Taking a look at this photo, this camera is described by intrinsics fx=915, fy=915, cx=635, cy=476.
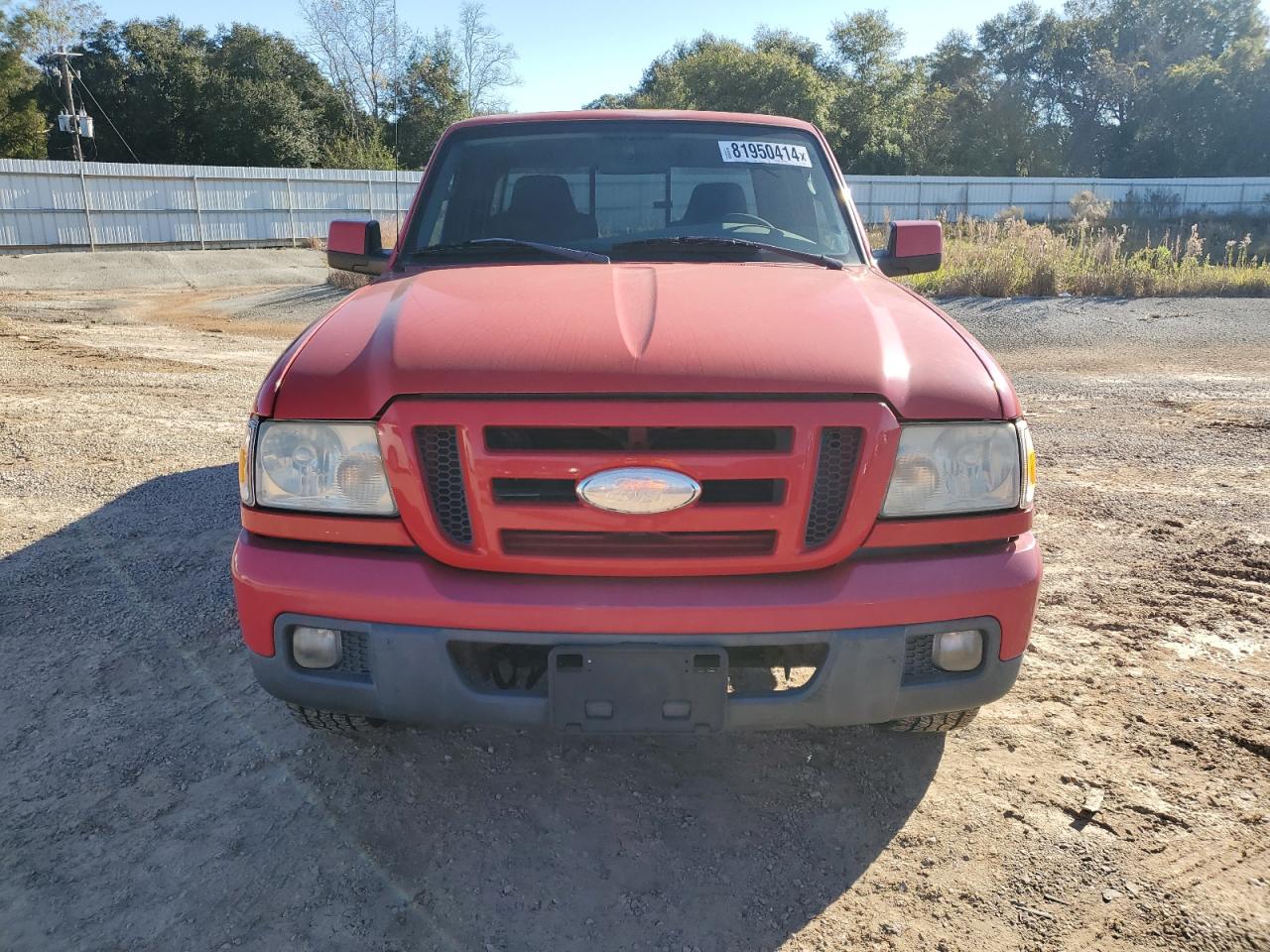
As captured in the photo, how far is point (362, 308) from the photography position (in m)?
2.55

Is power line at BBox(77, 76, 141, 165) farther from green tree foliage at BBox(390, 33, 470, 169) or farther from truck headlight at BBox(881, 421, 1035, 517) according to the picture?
truck headlight at BBox(881, 421, 1035, 517)

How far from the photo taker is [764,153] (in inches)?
138

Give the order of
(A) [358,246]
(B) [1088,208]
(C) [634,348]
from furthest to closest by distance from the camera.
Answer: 1. (B) [1088,208]
2. (A) [358,246]
3. (C) [634,348]

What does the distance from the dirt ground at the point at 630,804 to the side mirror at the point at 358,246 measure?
1.46m

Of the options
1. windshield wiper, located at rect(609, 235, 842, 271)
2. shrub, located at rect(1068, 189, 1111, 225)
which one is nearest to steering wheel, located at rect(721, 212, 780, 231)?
windshield wiper, located at rect(609, 235, 842, 271)

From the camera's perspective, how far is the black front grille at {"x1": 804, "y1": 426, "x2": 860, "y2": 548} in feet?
6.60

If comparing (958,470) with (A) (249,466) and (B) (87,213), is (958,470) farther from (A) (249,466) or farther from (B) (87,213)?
(B) (87,213)

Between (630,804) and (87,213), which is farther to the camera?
Answer: (87,213)

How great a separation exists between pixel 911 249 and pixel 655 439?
2009 millimetres

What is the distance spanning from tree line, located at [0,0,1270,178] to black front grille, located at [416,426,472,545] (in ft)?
107

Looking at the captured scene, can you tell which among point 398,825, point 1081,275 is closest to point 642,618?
point 398,825

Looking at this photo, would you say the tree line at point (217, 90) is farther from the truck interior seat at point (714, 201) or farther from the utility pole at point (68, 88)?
the truck interior seat at point (714, 201)

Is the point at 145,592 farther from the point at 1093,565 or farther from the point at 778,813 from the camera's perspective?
the point at 1093,565

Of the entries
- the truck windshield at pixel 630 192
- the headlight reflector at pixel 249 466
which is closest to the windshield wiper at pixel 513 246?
the truck windshield at pixel 630 192
